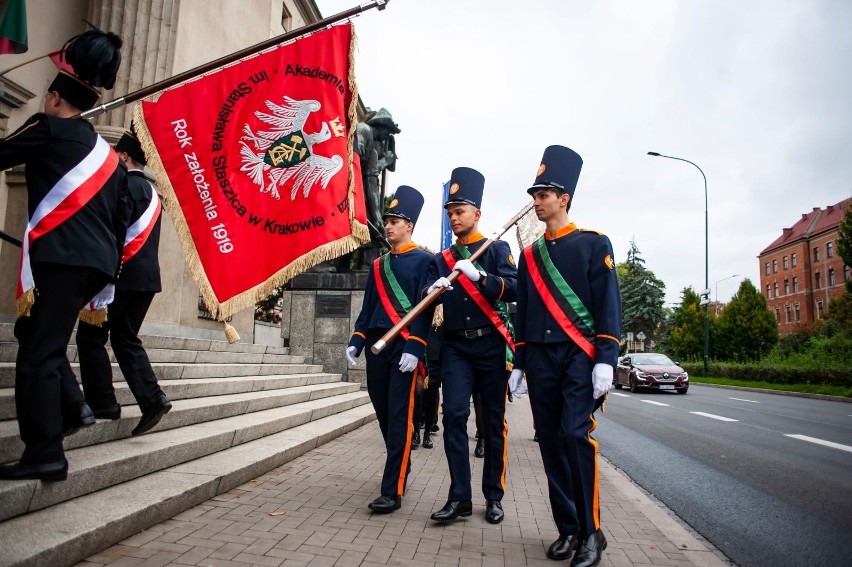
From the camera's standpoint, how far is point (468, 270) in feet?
13.3

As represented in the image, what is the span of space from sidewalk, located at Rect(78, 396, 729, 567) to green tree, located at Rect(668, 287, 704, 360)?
59264 millimetres

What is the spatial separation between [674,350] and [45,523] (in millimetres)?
68117

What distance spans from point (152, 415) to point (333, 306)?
8.16m

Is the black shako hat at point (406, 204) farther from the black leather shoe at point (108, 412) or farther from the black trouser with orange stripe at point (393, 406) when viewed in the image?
the black leather shoe at point (108, 412)

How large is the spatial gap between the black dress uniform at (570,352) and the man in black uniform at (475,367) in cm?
41

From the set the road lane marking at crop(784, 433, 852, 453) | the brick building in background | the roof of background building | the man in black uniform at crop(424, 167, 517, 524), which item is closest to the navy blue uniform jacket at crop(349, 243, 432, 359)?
the man in black uniform at crop(424, 167, 517, 524)

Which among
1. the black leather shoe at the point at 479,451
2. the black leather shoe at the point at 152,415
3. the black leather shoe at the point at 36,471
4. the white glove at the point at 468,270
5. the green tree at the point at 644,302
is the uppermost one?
the green tree at the point at 644,302

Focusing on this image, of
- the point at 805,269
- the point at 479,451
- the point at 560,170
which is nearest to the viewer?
the point at 560,170

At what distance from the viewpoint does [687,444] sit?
8852 millimetres

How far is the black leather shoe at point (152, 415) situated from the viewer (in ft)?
14.1

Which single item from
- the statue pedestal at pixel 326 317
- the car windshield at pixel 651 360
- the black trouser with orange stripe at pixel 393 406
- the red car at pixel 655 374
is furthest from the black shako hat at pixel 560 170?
the car windshield at pixel 651 360

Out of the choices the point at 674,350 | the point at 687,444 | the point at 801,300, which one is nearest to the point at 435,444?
the point at 687,444

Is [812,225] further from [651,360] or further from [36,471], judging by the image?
[36,471]

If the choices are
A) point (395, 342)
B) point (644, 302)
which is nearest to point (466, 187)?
point (395, 342)
